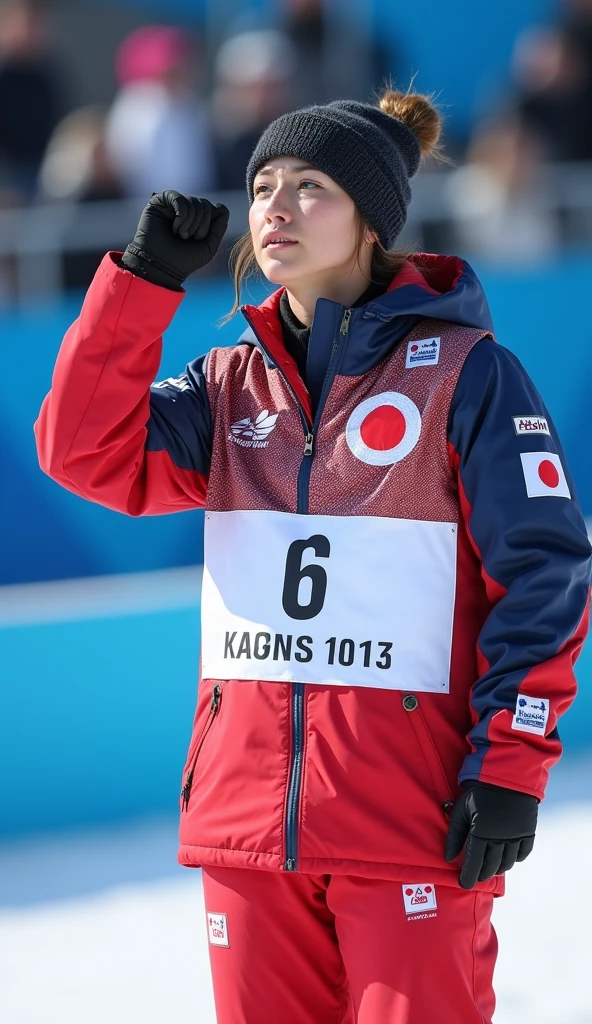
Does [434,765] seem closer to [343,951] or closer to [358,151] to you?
[343,951]

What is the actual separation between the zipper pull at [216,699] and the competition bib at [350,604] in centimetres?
3

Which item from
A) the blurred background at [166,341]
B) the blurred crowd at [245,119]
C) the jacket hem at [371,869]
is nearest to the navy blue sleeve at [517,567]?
the jacket hem at [371,869]

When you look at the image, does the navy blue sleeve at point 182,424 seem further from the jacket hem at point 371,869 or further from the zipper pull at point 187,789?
the jacket hem at point 371,869

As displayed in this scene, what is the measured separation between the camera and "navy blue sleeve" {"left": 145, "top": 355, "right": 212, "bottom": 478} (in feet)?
7.31

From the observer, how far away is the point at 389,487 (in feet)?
6.77

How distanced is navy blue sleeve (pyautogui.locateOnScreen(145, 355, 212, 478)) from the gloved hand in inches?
26.6

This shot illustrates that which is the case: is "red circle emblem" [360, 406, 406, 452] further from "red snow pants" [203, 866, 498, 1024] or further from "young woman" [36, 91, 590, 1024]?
"red snow pants" [203, 866, 498, 1024]

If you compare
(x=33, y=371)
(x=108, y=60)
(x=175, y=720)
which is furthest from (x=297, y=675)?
(x=108, y=60)

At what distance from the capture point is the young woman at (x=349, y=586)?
6.42 feet

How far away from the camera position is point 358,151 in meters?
2.21

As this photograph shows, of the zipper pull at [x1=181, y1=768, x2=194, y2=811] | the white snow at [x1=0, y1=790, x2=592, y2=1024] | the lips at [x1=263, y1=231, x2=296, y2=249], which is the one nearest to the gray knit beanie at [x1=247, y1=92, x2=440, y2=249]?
the lips at [x1=263, y1=231, x2=296, y2=249]

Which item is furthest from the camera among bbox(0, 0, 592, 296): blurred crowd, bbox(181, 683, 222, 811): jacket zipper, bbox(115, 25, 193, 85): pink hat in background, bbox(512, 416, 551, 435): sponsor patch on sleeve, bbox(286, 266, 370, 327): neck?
bbox(115, 25, 193, 85): pink hat in background

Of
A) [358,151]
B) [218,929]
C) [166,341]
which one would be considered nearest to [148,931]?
[218,929]

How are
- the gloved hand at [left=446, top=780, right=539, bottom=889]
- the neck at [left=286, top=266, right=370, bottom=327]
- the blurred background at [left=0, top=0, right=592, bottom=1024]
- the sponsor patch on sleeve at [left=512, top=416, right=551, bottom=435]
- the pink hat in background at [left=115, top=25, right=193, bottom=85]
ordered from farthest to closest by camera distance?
the pink hat in background at [left=115, top=25, right=193, bottom=85] < the blurred background at [left=0, top=0, right=592, bottom=1024] < the neck at [left=286, top=266, right=370, bottom=327] < the sponsor patch on sleeve at [left=512, top=416, right=551, bottom=435] < the gloved hand at [left=446, top=780, right=539, bottom=889]
